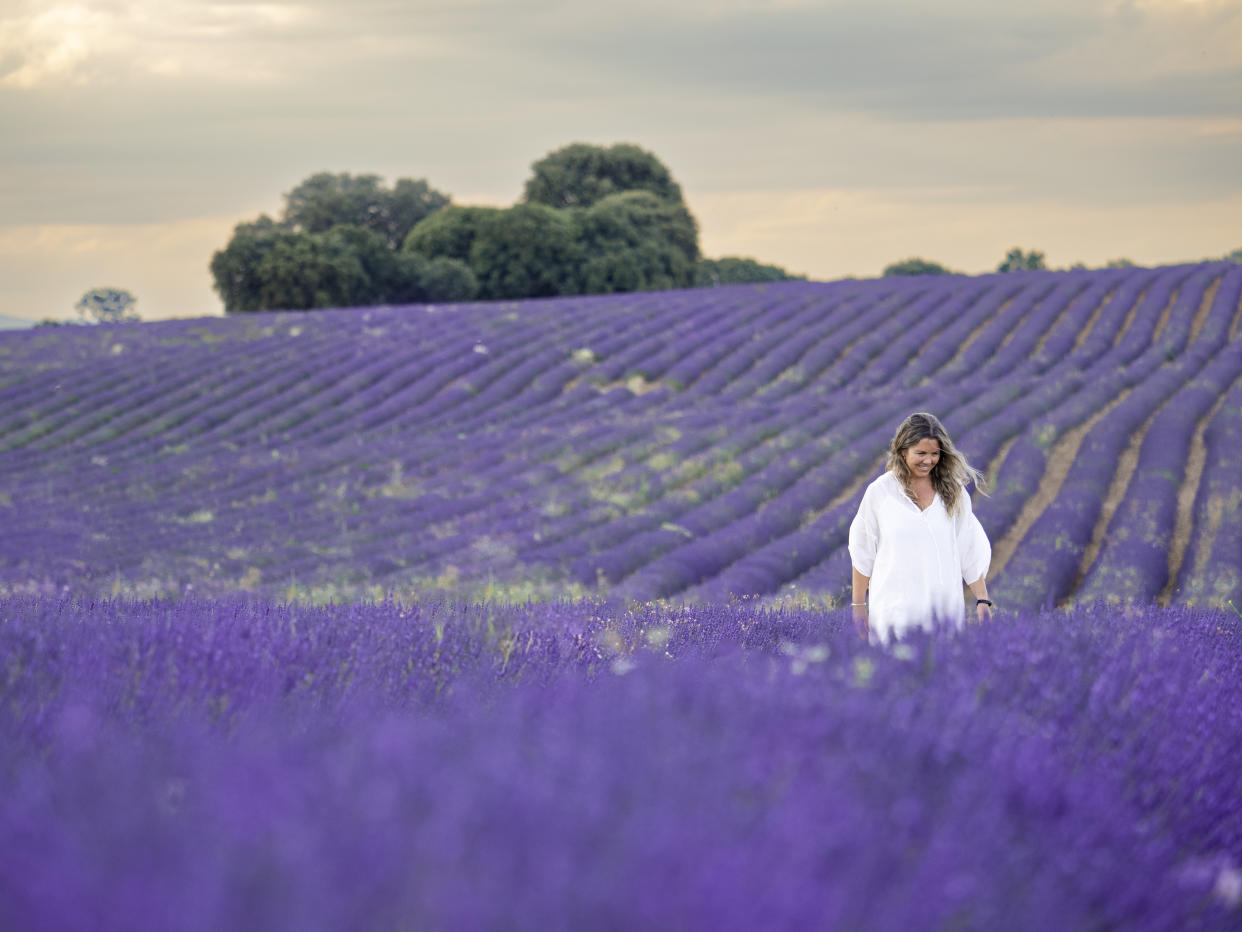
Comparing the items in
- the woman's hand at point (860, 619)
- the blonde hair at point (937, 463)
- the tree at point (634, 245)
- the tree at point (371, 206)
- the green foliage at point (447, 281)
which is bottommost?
the woman's hand at point (860, 619)

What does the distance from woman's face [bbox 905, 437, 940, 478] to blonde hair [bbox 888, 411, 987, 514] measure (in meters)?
0.01

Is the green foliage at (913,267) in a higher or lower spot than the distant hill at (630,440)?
higher

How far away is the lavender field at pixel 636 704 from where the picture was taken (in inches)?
52.6

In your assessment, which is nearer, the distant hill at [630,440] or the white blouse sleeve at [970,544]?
the white blouse sleeve at [970,544]

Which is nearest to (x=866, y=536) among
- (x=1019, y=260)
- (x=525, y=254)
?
(x=525, y=254)

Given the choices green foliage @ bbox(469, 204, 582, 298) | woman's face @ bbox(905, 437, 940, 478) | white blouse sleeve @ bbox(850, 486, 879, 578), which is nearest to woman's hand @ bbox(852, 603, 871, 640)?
white blouse sleeve @ bbox(850, 486, 879, 578)

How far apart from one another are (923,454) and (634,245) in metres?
40.2

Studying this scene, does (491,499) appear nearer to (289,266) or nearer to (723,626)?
(723,626)

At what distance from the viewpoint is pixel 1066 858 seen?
5.83ft

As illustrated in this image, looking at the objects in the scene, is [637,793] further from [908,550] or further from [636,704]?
[908,550]

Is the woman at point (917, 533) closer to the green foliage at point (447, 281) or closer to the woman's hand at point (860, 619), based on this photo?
the woman's hand at point (860, 619)

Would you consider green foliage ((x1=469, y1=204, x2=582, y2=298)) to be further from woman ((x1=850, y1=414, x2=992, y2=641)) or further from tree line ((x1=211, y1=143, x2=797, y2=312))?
woman ((x1=850, y1=414, x2=992, y2=641))

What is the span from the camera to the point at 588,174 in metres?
52.8

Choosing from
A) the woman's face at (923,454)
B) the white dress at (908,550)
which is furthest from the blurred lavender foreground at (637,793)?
the woman's face at (923,454)
